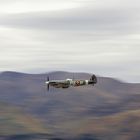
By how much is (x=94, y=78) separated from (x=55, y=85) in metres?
7.86

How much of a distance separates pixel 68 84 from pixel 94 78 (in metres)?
6.14

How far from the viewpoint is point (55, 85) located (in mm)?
93438

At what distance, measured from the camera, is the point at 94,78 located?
94.4 m

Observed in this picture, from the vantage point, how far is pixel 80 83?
90500 mm

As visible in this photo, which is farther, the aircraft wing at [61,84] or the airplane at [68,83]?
the aircraft wing at [61,84]

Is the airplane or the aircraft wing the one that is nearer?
the airplane

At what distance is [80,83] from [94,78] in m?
4.89

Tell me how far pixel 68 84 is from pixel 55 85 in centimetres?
341

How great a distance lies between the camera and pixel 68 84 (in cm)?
9119

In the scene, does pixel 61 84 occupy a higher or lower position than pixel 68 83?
lower
